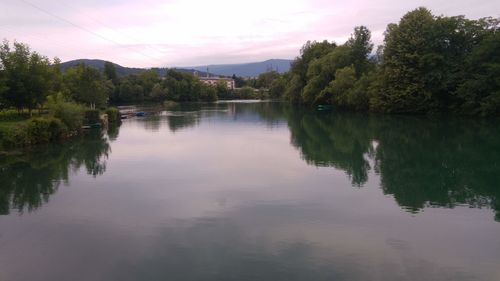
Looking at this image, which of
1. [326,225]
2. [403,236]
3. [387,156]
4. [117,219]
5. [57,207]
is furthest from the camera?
[387,156]

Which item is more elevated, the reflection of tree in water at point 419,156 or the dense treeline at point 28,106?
the dense treeline at point 28,106

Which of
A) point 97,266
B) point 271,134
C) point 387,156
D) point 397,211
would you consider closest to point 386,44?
point 271,134

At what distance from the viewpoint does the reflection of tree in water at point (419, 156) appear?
16.5 m

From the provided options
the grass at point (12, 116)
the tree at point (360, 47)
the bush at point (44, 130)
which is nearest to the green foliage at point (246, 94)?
the tree at point (360, 47)

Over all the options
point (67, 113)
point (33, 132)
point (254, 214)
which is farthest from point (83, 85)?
point (254, 214)

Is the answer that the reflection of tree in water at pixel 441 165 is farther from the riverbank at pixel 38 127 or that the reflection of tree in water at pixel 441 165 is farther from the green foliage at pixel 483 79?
the riverbank at pixel 38 127

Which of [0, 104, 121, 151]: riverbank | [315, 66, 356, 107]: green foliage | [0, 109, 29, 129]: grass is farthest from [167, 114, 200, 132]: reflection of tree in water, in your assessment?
[315, 66, 356, 107]: green foliage

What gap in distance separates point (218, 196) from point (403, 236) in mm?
7187

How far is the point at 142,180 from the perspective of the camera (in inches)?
776

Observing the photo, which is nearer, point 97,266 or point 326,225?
point 97,266

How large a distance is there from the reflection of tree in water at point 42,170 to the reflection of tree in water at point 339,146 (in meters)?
12.4

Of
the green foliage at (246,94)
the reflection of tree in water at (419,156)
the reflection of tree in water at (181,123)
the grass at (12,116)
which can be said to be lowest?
the reflection of tree in water at (419,156)

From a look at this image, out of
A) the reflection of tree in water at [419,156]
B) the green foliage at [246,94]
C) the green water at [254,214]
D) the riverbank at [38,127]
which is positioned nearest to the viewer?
the green water at [254,214]

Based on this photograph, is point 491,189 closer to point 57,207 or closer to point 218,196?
point 218,196
